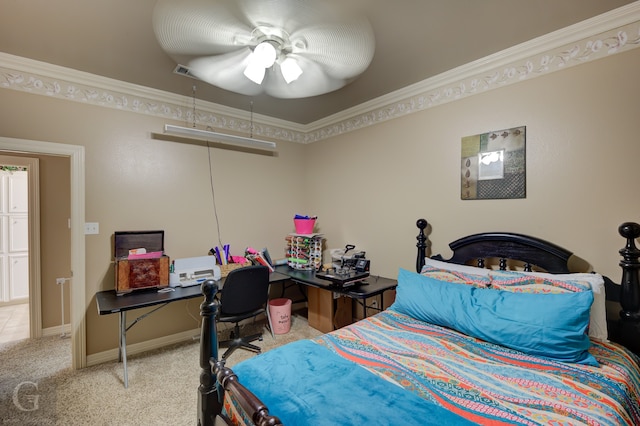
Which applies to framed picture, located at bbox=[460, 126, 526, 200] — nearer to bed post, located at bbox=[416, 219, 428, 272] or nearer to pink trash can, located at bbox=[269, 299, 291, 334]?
bed post, located at bbox=[416, 219, 428, 272]

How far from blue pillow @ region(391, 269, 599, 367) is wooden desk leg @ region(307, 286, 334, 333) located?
123cm

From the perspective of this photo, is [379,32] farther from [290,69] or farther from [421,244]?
[421,244]

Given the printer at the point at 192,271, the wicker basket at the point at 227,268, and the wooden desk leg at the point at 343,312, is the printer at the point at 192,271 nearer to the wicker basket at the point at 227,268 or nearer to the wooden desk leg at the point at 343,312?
the wicker basket at the point at 227,268

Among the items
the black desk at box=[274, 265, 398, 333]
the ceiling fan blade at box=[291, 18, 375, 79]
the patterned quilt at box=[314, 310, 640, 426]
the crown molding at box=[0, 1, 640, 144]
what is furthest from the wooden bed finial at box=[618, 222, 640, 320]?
the ceiling fan blade at box=[291, 18, 375, 79]

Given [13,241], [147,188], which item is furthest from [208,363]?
[13,241]

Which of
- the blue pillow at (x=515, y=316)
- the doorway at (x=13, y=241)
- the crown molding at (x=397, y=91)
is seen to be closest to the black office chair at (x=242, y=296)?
the blue pillow at (x=515, y=316)

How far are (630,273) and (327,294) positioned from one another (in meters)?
2.34

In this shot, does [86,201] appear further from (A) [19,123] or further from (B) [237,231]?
(B) [237,231]

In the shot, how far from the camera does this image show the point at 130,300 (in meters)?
2.40

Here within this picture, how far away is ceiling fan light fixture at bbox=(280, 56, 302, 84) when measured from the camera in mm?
1682

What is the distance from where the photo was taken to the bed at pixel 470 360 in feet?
3.74

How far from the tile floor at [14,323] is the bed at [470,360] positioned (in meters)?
3.51

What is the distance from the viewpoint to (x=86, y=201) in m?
2.64

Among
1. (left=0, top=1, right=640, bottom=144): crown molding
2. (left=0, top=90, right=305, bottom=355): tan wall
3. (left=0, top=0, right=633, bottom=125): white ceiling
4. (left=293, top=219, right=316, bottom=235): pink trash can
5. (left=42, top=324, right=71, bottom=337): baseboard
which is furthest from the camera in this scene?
(left=293, top=219, right=316, bottom=235): pink trash can
